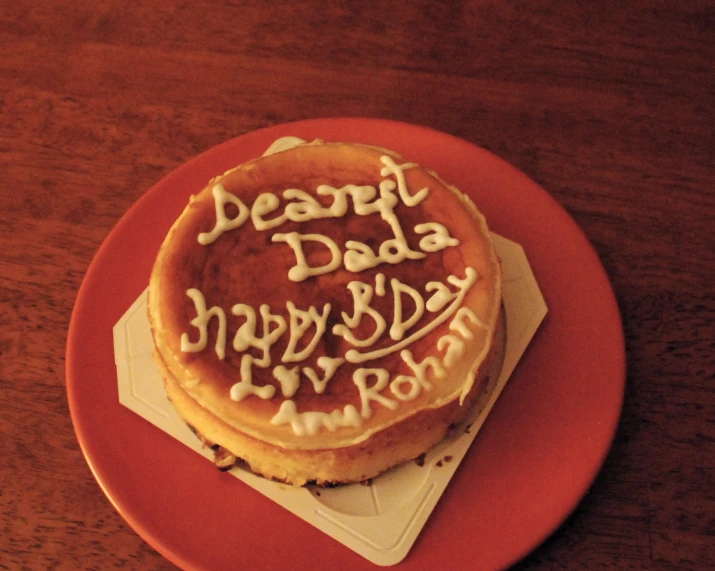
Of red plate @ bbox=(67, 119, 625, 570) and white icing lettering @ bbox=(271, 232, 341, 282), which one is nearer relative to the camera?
red plate @ bbox=(67, 119, 625, 570)

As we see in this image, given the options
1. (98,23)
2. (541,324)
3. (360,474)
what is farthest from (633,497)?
(98,23)

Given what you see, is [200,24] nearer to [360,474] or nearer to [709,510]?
[360,474]

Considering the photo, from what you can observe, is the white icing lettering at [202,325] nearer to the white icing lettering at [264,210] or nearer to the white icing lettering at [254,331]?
the white icing lettering at [254,331]

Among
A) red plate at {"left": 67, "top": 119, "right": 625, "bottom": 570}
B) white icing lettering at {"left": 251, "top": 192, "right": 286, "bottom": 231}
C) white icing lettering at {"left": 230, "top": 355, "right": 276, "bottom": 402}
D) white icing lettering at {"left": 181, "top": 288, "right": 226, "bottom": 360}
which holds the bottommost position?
red plate at {"left": 67, "top": 119, "right": 625, "bottom": 570}

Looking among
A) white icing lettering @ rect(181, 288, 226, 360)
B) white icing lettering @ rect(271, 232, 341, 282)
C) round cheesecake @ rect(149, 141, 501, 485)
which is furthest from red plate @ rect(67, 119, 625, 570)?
white icing lettering @ rect(271, 232, 341, 282)

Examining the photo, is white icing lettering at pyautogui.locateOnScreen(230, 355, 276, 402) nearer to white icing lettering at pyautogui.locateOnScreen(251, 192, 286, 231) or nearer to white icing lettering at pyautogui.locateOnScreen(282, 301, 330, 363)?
white icing lettering at pyautogui.locateOnScreen(282, 301, 330, 363)

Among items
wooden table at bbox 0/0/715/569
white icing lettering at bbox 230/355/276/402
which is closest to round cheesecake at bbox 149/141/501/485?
white icing lettering at bbox 230/355/276/402

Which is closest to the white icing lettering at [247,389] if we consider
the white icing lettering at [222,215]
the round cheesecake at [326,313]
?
the round cheesecake at [326,313]

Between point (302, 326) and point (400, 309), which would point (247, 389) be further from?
point (400, 309)

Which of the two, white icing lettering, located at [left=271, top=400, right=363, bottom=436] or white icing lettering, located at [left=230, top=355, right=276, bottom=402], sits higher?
white icing lettering, located at [left=230, top=355, right=276, bottom=402]
